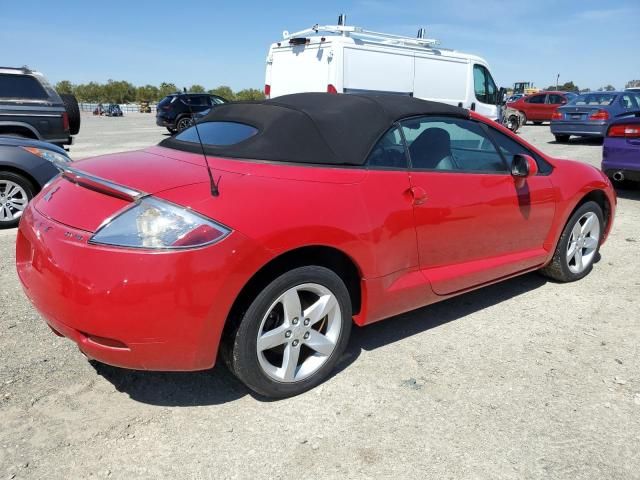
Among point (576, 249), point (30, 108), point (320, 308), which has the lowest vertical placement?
point (576, 249)

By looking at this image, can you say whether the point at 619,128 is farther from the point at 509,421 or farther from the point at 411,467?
the point at 411,467

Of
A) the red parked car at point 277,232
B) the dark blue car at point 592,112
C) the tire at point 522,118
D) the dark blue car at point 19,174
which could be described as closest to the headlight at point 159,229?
the red parked car at point 277,232

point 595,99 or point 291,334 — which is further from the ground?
point 595,99

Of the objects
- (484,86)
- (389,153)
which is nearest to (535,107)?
(484,86)

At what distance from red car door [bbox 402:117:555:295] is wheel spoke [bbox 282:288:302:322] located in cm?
91

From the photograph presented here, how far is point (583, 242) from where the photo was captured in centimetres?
458

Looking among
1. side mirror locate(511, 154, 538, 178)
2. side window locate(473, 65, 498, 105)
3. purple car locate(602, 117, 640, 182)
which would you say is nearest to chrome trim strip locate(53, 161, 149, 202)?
side mirror locate(511, 154, 538, 178)

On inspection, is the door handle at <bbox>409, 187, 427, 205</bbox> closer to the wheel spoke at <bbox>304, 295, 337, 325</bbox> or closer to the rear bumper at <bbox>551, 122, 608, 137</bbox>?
the wheel spoke at <bbox>304, 295, 337, 325</bbox>

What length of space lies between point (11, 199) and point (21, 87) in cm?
379

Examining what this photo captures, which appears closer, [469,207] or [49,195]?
[49,195]

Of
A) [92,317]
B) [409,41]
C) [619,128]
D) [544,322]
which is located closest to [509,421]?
[544,322]

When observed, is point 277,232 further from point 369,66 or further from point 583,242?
point 369,66

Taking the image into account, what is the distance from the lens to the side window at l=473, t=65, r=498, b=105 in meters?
14.1

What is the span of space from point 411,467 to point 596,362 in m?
1.62
